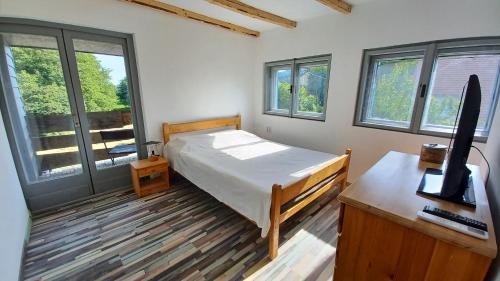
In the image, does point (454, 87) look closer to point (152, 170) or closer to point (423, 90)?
point (423, 90)

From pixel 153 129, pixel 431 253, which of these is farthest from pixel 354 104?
pixel 153 129

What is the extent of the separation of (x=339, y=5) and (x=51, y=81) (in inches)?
141

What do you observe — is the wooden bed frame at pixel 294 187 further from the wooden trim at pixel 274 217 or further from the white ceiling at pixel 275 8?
the white ceiling at pixel 275 8

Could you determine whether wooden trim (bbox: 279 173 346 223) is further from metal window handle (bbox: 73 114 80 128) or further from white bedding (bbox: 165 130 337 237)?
metal window handle (bbox: 73 114 80 128)

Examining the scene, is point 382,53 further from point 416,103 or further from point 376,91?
point 416,103

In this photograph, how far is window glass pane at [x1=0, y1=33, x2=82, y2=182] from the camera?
7.29ft

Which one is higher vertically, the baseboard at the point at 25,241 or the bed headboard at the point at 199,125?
the bed headboard at the point at 199,125

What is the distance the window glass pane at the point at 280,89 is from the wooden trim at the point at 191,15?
0.86 meters

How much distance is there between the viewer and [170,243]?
6.50 feet

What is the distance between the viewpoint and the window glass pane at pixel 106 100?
2.61 meters

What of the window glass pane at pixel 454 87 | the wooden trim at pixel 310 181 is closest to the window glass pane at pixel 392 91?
the window glass pane at pixel 454 87

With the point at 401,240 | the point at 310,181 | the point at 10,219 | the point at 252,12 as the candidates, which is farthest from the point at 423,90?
the point at 10,219

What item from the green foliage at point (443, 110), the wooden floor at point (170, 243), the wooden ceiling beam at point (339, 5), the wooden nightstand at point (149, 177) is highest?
the wooden ceiling beam at point (339, 5)

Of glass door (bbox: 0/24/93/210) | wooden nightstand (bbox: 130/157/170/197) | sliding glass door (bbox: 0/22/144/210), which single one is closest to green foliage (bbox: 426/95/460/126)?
wooden nightstand (bbox: 130/157/170/197)
